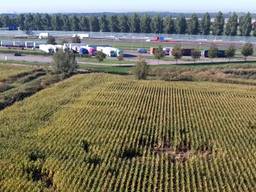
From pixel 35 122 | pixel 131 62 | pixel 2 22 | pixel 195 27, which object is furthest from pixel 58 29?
pixel 35 122

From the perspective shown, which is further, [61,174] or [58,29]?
[58,29]

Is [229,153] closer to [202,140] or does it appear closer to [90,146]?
[202,140]

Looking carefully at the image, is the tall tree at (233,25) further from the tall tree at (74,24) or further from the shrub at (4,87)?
the shrub at (4,87)

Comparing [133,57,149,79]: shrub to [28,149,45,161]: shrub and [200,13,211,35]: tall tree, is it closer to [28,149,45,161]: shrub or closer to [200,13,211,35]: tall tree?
[28,149,45,161]: shrub

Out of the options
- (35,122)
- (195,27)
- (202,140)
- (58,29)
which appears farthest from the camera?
(58,29)

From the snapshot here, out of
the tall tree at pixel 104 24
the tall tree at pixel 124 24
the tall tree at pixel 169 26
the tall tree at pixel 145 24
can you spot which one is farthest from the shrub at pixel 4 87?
the tall tree at pixel 104 24

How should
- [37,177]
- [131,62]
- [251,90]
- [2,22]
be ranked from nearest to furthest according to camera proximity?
[37,177], [251,90], [131,62], [2,22]

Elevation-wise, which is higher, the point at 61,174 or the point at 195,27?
the point at 195,27

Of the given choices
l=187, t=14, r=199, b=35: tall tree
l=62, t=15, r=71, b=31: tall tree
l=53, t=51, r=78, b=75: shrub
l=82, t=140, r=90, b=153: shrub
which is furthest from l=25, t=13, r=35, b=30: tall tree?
l=82, t=140, r=90, b=153: shrub

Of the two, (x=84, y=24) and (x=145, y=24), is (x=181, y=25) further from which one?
(x=84, y=24)
